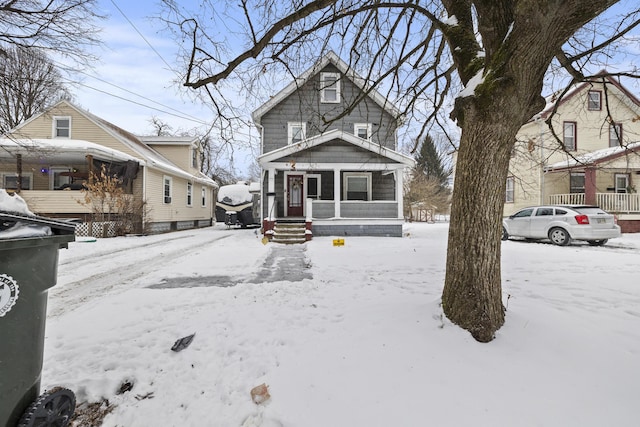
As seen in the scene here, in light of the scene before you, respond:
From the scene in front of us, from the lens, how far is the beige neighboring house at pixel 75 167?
12.6 metres

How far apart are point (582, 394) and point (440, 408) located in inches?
37.8

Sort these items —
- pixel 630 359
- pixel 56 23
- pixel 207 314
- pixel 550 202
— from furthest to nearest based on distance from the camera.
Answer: pixel 550 202 → pixel 56 23 → pixel 207 314 → pixel 630 359

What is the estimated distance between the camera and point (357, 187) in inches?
572

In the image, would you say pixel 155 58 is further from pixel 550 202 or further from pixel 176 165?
pixel 550 202

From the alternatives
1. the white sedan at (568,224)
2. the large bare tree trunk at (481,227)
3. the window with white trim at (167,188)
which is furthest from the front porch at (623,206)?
the window with white trim at (167,188)

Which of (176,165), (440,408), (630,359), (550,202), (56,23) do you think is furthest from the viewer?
(176,165)

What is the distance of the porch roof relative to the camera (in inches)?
474

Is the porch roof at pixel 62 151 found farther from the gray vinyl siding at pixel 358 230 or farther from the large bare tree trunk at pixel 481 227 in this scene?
the large bare tree trunk at pixel 481 227

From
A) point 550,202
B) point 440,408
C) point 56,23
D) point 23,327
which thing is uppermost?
point 56,23

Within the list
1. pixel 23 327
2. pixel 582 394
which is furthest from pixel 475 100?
pixel 23 327

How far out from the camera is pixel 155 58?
460 centimetres

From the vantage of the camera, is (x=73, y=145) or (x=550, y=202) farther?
(x=550, y=202)

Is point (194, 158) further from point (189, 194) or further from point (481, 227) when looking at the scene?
point (481, 227)

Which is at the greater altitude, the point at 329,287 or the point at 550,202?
the point at 550,202
